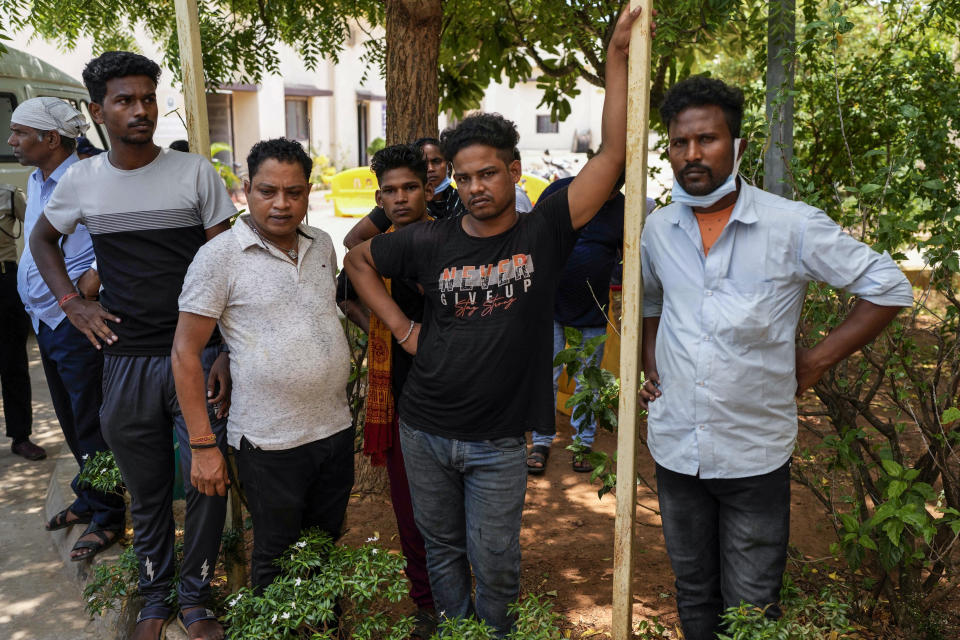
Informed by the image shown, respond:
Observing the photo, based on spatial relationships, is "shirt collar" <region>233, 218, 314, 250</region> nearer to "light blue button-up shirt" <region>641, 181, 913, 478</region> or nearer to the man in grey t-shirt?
the man in grey t-shirt

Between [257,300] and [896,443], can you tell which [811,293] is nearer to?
[896,443]

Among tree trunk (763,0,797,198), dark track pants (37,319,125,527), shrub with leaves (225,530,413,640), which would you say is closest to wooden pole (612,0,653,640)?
shrub with leaves (225,530,413,640)

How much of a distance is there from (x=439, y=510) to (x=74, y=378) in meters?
2.20

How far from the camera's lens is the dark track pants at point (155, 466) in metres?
3.03

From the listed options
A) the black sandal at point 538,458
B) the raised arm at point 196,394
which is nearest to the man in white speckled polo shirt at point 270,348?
the raised arm at point 196,394

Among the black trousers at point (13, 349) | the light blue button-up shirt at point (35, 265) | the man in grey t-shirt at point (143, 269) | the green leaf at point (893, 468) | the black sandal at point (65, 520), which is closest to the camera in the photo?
the green leaf at point (893, 468)

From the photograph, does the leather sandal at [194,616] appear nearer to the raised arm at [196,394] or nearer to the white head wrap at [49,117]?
the raised arm at [196,394]

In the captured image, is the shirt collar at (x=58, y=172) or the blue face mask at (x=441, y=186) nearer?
the blue face mask at (x=441, y=186)

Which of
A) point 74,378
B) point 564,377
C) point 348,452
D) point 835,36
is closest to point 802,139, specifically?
point 564,377

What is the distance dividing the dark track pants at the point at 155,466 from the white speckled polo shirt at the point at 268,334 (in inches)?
14.1

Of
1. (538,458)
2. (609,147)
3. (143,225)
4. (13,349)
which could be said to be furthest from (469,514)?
(13,349)

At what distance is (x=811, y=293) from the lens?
311 cm

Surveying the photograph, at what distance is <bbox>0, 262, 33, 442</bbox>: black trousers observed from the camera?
5.28 meters

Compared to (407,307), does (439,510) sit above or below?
below
